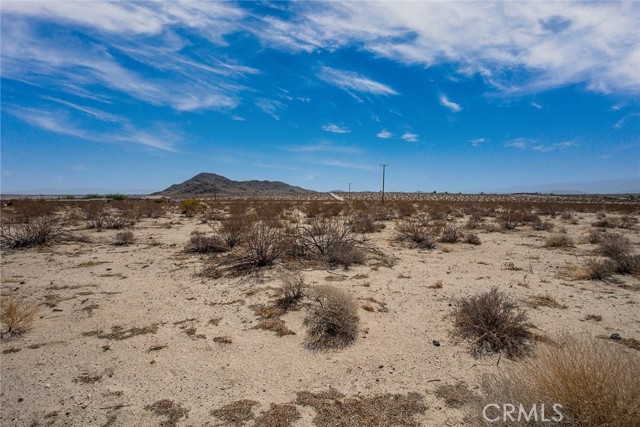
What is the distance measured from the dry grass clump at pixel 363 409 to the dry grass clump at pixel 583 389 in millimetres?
788

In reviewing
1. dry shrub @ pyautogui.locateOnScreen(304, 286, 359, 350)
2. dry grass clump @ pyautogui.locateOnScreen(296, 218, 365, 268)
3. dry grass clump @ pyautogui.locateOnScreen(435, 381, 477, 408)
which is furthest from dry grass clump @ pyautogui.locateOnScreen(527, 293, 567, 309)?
dry grass clump @ pyautogui.locateOnScreen(296, 218, 365, 268)

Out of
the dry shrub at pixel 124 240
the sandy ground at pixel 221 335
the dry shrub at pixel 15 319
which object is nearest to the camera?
the sandy ground at pixel 221 335

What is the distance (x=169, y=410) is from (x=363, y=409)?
1796 mm

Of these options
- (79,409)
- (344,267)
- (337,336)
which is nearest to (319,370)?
(337,336)

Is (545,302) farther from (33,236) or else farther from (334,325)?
(33,236)

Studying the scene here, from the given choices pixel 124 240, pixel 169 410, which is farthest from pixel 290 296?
pixel 124 240

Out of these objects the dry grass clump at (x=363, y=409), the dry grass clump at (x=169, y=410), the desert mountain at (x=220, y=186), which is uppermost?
the desert mountain at (x=220, y=186)

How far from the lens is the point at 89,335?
4434 millimetres

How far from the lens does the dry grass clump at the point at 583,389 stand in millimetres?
1976

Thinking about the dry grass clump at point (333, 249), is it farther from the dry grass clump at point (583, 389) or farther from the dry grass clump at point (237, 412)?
the dry grass clump at point (583, 389)

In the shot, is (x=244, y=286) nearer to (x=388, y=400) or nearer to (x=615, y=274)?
(x=388, y=400)

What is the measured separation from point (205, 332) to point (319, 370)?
1.84m

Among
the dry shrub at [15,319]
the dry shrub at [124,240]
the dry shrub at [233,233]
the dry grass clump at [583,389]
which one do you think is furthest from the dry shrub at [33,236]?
the dry grass clump at [583,389]

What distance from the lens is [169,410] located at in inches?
120
